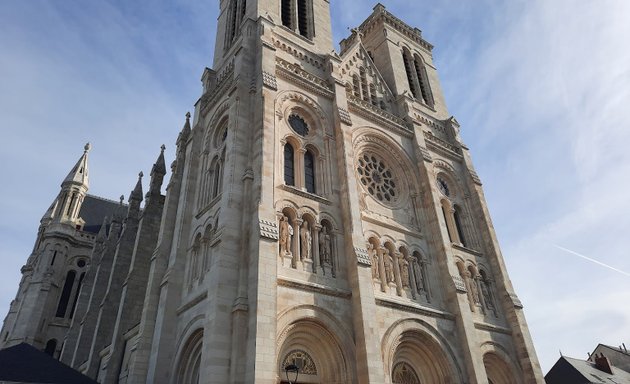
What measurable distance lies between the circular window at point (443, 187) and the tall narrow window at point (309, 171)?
8.95 meters

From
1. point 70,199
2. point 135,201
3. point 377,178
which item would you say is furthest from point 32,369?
point 70,199

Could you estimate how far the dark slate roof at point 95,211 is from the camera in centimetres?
4067

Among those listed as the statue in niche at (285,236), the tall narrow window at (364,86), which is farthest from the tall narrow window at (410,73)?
the statue in niche at (285,236)

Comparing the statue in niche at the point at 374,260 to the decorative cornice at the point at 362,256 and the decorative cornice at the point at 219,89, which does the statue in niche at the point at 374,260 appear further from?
the decorative cornice at the point at 219,89

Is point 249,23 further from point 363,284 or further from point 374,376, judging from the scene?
point 374,376

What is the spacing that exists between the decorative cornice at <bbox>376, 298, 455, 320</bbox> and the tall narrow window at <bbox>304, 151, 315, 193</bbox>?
5.44 m

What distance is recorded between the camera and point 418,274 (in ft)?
64.1

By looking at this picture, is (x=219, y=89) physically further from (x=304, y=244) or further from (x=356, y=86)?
(x=304, y=244)

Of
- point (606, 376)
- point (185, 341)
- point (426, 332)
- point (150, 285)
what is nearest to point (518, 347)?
point (426, 332)

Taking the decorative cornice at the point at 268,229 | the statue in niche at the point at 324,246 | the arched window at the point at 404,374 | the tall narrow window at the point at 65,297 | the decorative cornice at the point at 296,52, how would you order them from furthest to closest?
the tall narrow window at the point at 65,297
the decorative cornice at the point at 296,52
the arched window at the point at 404,374
the statue in niche at the point at 324,246
the decorative cornice at the point at 268,229

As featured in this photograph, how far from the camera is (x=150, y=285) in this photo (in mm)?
17750

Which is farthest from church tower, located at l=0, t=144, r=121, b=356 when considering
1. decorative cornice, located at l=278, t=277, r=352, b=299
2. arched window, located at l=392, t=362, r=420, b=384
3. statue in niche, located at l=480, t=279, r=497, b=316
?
statue in niche, located at l=480, t=279, r=497, b=316

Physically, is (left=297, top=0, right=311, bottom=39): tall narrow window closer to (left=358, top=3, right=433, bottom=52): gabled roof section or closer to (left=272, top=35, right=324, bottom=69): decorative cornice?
(left=272, top=35, right=324, bottom=69): decorative cornice

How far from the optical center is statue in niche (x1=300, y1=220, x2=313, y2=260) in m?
16.0
